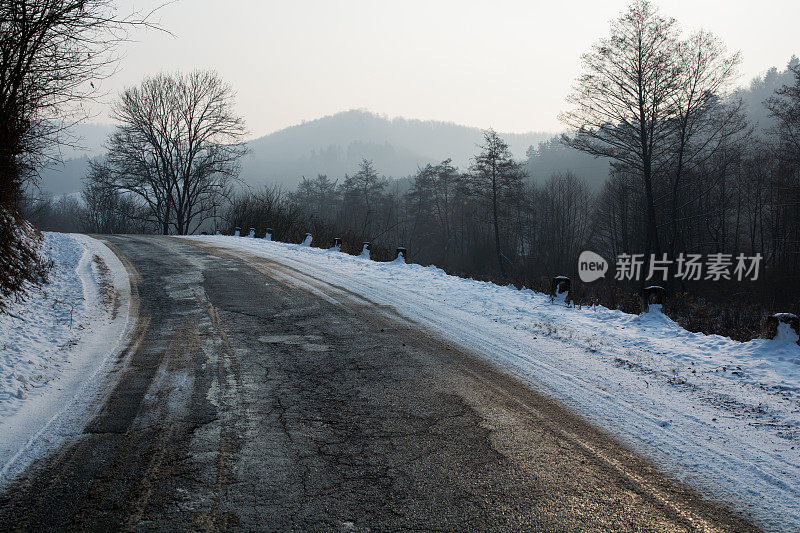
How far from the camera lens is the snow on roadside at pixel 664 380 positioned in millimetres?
2900

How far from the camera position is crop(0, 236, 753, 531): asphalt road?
2354 millimetres

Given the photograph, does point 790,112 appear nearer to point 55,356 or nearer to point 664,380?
point 664,380

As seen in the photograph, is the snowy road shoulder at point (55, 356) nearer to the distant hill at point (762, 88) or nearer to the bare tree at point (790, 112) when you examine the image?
the bare tree at point (790, 112)

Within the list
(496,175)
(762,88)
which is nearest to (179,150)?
(496,175)

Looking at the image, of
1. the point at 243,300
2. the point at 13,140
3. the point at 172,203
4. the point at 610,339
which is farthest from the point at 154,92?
the point at 610,339

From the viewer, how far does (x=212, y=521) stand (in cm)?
229

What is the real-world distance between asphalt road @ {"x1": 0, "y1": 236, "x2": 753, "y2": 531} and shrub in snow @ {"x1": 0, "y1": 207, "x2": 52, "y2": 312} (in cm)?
277

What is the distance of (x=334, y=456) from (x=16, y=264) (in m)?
7.25

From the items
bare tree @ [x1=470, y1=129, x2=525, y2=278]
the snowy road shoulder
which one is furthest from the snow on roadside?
bare tree @ [x1=470, y1=129, x2=525, y2=278]

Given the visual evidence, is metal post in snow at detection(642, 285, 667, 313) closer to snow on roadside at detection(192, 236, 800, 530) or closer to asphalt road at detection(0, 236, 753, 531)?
snow on roadside at detection(192, 236, 800, 530)

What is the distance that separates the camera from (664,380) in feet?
15.1

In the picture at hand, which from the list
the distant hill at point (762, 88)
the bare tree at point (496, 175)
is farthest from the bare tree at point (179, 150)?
the distant hill at point (762, 88)

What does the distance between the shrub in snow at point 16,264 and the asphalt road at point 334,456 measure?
277cm

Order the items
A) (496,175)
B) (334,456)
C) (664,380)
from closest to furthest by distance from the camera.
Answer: (334,456)
(664,380)
(496,175)
